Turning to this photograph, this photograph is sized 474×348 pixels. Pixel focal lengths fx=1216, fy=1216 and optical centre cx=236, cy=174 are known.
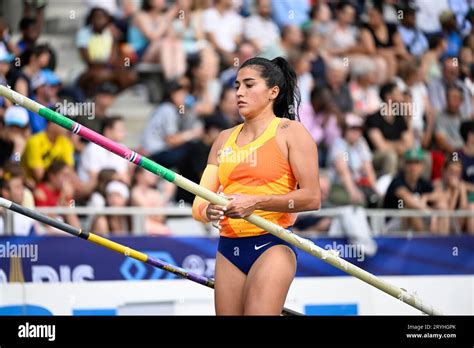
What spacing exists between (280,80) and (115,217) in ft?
15.4

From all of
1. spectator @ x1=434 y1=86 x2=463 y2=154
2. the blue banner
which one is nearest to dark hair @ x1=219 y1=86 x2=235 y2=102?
the blue banner

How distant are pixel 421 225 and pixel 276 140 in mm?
5952

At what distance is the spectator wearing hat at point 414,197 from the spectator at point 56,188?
3.35 meters

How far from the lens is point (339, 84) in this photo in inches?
575

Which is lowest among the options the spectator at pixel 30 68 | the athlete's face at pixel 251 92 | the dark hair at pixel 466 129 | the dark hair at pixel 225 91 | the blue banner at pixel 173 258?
the blue banner at pixel 173 258

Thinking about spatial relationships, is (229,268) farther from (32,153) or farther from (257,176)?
(32,153)

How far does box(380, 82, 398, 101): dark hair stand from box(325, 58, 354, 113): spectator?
0.40 metres

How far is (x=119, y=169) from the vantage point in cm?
1269

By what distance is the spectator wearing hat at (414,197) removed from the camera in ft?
42.2

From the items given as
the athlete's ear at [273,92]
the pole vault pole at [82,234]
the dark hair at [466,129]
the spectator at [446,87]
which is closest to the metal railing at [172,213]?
the dark hair at [466,129]

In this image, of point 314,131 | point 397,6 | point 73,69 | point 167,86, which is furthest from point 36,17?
point 397,6

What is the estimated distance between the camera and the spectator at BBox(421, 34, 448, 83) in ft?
49.0

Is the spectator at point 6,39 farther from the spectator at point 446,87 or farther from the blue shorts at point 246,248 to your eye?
the blue shorts at point 246,248

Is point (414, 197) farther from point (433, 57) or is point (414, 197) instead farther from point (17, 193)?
point (17, 193)
